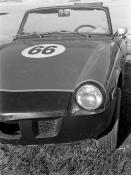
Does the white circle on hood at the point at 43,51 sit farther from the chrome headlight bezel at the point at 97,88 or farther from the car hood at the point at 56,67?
the chrome headlight bezel at the point at 97,88

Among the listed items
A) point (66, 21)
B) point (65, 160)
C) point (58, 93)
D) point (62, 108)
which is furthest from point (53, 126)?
point (66, 21)

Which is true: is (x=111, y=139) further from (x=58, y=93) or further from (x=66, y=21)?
(x=66, y=21)

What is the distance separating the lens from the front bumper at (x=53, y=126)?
2605 mm

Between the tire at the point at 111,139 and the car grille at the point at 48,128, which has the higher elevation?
the car grille at the point at 48,128

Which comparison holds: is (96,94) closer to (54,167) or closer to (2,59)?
(54,167)

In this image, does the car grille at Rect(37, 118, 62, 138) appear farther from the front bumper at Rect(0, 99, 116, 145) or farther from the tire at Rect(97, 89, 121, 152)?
the tire at Rect(97, 89, 121, 152)

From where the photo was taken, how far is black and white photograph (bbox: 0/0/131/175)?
2.64 meters

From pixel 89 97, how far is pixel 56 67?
1.79 feet

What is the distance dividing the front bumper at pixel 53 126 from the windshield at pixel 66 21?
1877mm

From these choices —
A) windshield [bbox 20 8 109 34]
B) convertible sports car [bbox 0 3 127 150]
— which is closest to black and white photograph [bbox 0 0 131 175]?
convertible sports car [bbox 0 3 127 150]

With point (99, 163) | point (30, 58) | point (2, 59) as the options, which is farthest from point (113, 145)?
point (2, 59)

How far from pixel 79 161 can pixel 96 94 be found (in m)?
0.79

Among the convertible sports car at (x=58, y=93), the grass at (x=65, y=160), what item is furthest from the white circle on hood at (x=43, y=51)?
the grass at (x=65, y=160)

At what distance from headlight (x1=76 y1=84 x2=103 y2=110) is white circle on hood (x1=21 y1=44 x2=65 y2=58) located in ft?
2.48
